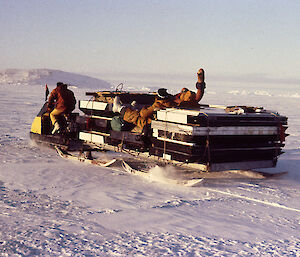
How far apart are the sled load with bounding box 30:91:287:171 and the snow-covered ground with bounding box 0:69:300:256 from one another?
0.47 metres

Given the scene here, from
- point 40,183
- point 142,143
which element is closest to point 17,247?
point 40,183

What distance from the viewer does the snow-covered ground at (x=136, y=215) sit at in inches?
161

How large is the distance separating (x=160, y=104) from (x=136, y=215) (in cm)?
284

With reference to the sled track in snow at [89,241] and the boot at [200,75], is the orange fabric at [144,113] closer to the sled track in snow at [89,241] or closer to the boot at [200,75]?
the boot at [200,75]

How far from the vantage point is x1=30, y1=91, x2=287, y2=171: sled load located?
21.7 feet

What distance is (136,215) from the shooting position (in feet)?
16.9

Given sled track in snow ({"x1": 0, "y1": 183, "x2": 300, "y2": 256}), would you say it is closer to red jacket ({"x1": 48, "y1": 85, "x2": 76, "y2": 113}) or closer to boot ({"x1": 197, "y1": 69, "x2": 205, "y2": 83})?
boot ({"x1": 197, "y1": 69, "x2": 205, "y2": 83})

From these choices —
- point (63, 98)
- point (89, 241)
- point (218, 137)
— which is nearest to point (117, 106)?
point (63, 98)

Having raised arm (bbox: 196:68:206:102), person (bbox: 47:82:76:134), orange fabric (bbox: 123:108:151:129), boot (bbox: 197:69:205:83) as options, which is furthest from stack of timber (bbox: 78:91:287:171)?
person (bbox: 47:82:76:134)

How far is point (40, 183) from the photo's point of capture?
6.77 m

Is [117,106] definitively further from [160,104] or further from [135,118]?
[160,104]

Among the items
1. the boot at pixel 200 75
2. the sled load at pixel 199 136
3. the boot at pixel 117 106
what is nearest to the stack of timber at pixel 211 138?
the sled load at pixel 199 136

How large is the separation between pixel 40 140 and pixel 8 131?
156 inches

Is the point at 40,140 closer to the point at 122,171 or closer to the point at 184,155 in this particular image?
the point at 122,171
